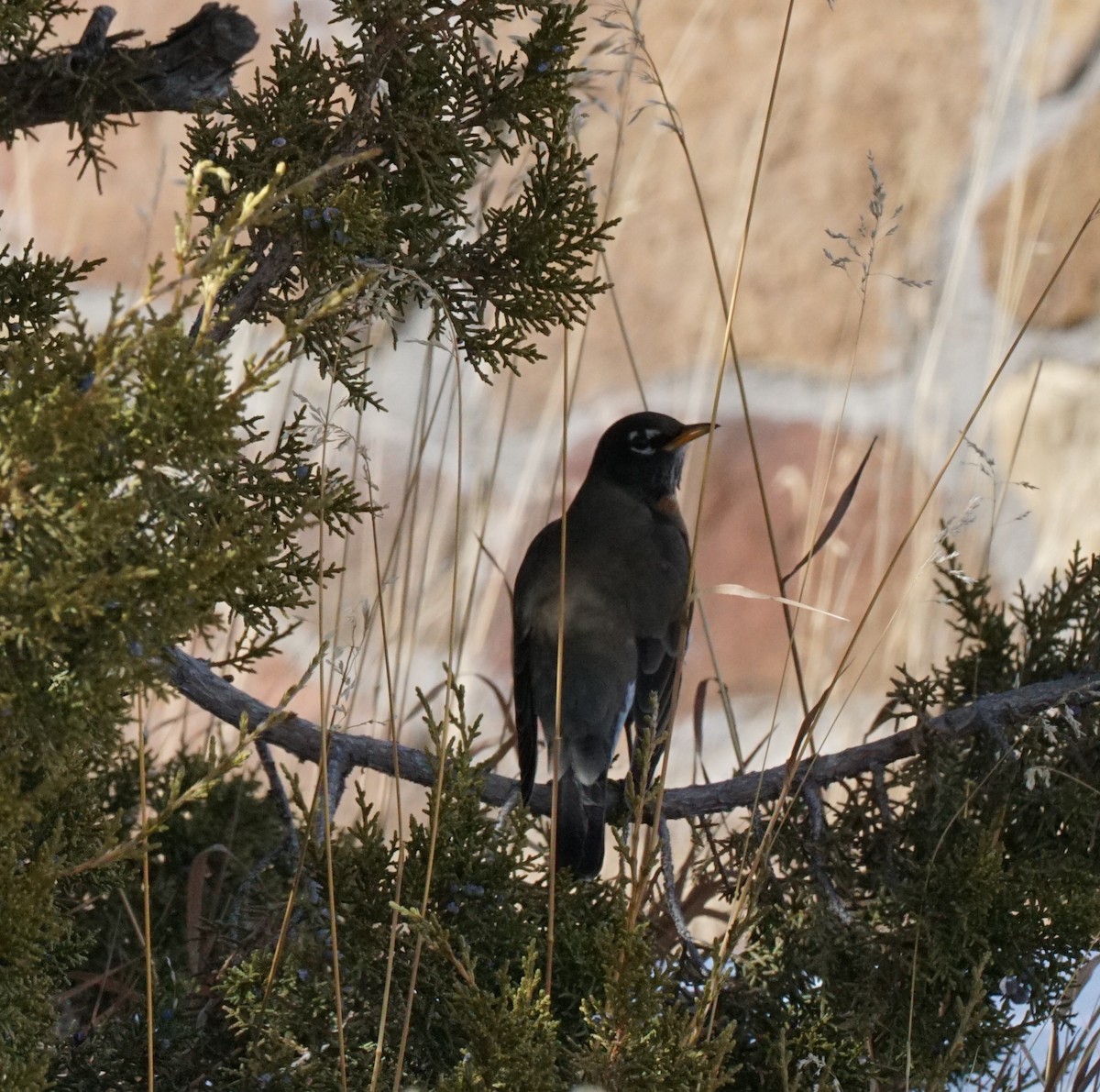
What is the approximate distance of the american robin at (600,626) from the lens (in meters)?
1.44

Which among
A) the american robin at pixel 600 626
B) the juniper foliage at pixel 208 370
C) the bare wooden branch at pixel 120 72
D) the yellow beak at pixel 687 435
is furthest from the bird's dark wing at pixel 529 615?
the bare wooden branch at pixel 120 72

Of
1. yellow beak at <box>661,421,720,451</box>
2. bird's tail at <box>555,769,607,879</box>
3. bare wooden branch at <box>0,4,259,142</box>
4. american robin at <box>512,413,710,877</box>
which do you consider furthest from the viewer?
yellow beak at <box>661,421,720,451</box>

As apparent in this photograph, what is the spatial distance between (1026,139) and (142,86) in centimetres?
157

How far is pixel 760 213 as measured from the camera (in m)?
2.38

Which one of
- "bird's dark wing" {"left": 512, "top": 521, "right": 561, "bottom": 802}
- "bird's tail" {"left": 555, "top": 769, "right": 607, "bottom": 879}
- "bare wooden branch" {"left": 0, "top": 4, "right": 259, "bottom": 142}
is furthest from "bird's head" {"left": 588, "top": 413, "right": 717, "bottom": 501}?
"bare wooden branch" {"left": 0, "top": 4, "right": 259, "bottom": 142}

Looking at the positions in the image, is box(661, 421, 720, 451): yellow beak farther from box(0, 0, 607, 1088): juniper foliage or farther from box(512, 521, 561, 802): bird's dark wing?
box(0, 0, 607, 1088): juniper foliage

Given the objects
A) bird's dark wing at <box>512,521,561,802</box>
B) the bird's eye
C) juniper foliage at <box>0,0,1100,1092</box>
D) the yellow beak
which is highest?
the bird's eye

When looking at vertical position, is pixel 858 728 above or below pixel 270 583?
above

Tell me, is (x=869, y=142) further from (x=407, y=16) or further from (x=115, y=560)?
(x=115, y=560)

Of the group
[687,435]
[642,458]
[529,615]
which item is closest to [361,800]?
[529,615]

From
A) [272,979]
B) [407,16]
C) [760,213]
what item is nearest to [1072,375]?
[760,213]

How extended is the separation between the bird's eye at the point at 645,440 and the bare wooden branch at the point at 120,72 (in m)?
0.84

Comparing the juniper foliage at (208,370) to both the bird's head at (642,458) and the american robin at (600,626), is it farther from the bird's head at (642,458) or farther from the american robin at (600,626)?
A: the bird's head at (642,458)

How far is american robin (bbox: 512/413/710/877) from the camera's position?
1.44 meters
